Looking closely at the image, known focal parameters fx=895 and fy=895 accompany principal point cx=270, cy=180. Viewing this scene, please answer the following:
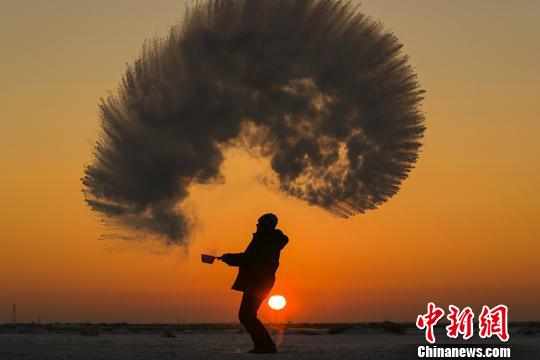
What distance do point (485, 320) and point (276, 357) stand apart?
781 centimetres

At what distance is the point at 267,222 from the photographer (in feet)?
62.3

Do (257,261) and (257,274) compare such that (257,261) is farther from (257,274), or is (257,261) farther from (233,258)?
(233,258)

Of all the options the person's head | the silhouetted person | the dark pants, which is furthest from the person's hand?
the person's head

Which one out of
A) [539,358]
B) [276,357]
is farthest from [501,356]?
[276,357]

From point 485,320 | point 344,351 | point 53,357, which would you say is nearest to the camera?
point 53,357

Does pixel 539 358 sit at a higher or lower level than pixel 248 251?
lower

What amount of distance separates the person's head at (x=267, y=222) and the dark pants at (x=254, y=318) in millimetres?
1417

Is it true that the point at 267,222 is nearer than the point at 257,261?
No

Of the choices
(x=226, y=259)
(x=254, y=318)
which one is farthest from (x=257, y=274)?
(x=254, y=318)

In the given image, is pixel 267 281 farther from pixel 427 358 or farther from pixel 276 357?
pixel 427 358

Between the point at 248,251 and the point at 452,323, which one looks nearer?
the point at 248,251

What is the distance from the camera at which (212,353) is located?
1889 cm

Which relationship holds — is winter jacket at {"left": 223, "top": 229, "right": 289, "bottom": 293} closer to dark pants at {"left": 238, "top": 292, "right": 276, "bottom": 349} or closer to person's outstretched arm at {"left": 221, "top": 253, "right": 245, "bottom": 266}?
person's outstretched arm at {"left": 221, "top": 253, "right": 245, "bottom": 266}

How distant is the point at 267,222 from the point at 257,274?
1.12 metres
